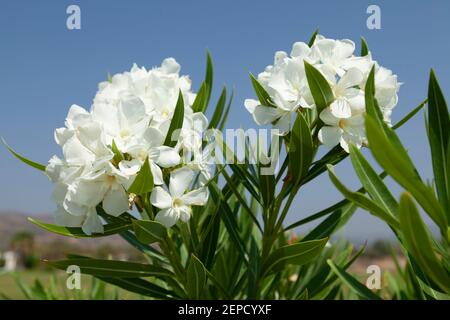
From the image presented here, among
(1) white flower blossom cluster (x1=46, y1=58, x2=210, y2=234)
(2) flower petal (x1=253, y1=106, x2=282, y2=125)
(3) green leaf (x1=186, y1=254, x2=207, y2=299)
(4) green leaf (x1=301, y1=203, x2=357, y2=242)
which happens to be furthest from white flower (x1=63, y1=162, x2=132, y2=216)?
(4) green leaf (x1=301, y1=203, x2=357, y2=242)

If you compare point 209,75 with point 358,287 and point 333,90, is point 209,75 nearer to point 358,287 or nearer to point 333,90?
point 333,90

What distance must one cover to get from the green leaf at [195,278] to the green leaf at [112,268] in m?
0.08

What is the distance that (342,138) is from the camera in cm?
105

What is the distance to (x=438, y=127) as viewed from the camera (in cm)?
93

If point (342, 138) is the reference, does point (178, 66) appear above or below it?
above

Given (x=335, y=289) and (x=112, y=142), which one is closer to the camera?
(x=112, y=142)

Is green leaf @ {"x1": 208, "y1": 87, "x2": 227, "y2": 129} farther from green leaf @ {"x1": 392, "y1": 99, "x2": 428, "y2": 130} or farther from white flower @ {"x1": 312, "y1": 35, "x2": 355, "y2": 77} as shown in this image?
green leaf @ {"x1": 392, "y1": 99, "x2": 428, "y2": 130}

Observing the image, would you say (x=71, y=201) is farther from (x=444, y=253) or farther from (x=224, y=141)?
(x=444, y=253)

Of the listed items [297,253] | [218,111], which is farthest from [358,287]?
[218,111]

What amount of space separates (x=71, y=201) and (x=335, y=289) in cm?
90

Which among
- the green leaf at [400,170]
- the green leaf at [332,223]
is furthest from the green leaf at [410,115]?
the green leaf at [400,170]

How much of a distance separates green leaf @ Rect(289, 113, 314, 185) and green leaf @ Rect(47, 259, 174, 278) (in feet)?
1.28

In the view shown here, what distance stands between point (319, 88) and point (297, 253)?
37cm
